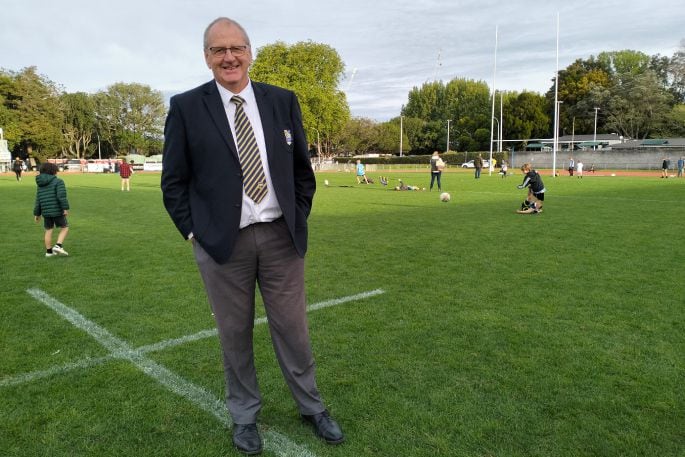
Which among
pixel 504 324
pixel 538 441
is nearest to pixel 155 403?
pixel 538 441

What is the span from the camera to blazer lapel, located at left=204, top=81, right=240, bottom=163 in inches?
107

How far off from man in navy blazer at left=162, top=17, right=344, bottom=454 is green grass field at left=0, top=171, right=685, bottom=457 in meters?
0.42

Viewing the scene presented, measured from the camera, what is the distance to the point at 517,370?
402cm

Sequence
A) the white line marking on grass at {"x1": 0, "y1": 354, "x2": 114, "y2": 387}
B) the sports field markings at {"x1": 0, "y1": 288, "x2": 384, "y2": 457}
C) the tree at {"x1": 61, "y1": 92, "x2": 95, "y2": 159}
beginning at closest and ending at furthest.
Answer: the sports field markings at {"x1": 0, "y1": 288, "x2": 384, "y2": 457}, the white line marking on grass at {"x1": 0, "y1": 354, "x2": 114, "y2": 387}, the tree at {"x1": 61, "y1": 92, "x2": 95, "y2": 159}

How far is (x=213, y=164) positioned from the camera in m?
2.74

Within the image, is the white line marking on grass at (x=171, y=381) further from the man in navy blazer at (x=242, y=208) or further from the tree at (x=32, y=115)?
the tree at (x=32, y=115)

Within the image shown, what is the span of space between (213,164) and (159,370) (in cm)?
211

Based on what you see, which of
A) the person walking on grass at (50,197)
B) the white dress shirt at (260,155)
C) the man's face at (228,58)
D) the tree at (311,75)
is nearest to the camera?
the man's face at (228,58)

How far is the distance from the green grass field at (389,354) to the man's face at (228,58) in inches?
82.5

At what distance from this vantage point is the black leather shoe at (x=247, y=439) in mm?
2957

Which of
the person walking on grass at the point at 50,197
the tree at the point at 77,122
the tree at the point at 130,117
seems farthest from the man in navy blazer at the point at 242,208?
the tree at the point at 130,117

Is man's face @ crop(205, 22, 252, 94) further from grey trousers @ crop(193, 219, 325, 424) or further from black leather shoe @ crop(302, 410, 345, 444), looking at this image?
black leather shoe @ crop(302, 410, 345, 444)

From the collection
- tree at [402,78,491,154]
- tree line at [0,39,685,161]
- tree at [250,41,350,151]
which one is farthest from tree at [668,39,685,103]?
tree at [250,41,350,151]

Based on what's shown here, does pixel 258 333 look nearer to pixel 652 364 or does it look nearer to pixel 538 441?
pixel 538 441
